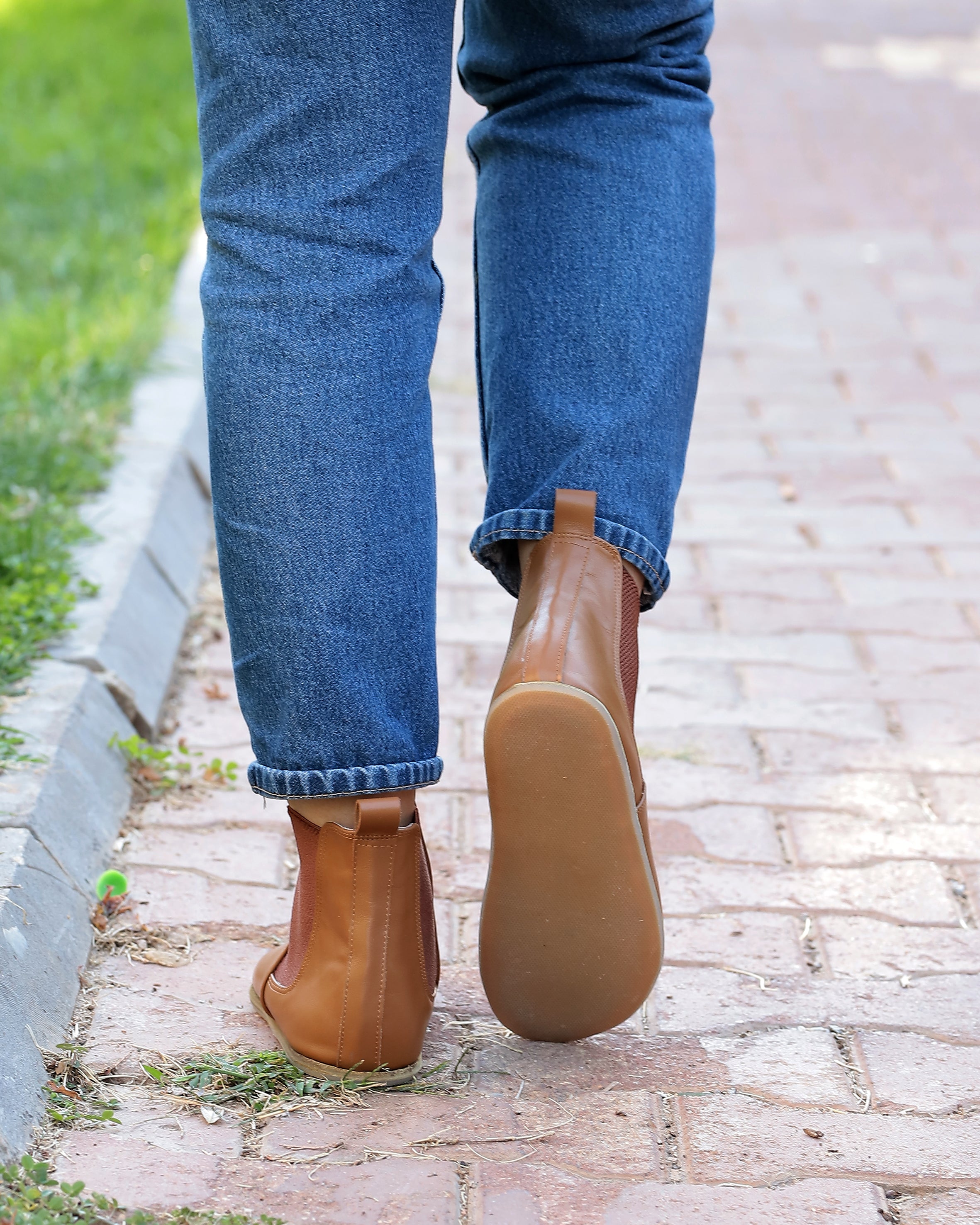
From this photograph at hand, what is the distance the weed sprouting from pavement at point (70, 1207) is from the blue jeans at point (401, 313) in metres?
0.33

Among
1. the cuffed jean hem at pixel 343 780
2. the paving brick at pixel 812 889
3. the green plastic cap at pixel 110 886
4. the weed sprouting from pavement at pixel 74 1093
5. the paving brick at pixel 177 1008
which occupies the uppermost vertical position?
the cuffed jean hem at pixel 343 780

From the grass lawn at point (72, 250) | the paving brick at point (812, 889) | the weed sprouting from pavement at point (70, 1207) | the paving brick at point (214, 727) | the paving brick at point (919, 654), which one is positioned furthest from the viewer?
the paving brick at point (919, 654)

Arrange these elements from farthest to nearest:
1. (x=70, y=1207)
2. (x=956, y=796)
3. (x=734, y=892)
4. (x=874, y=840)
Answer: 1. (x=956, y=796)
2. (x=874, y=840)
3. (x=734, y=892)
4. (x=70, y=1207)

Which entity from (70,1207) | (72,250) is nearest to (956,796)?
(70,1207)

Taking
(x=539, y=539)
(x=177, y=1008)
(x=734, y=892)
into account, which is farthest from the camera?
(x=734, y=892)

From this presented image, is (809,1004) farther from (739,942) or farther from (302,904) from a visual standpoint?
(302,904)

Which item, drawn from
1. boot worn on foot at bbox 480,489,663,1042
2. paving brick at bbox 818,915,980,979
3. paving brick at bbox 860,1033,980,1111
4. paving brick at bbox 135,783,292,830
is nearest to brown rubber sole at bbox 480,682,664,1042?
boot worn on foot at bbox 480,489,663,1042

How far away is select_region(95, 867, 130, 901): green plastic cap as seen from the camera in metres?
1.61

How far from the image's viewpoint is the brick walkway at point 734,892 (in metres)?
1.21

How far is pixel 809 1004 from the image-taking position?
1.49 m

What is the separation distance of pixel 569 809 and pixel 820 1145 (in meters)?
0.36

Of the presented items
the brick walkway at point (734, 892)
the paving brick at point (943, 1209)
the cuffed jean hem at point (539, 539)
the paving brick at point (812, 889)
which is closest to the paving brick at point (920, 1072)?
the brick walkway at point (734, 892)

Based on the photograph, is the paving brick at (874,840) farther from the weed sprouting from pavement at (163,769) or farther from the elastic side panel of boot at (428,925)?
the weed sprouting from pavement at (163,769)

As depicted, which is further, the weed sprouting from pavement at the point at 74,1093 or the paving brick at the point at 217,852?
the paving brick at the point at 217,852
